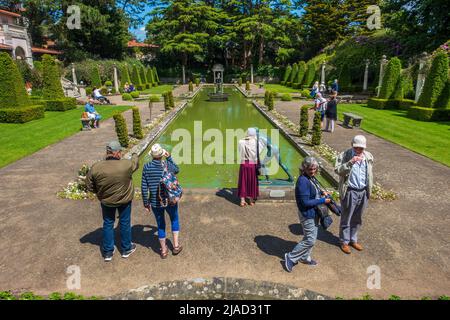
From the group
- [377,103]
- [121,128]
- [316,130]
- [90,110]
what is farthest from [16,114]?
[377,103]

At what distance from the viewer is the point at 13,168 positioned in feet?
29.9

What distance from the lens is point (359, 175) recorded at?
469cm

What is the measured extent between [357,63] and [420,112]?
16.4 meters

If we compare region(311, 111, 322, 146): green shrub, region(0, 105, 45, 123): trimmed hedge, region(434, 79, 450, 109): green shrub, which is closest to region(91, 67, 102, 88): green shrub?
region(0, 105, 45, 123): trimmed hedge

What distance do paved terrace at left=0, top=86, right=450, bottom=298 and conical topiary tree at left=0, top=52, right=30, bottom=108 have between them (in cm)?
1025

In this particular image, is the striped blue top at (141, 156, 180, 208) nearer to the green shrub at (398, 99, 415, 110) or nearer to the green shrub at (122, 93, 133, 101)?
the green shrub at (398, 99, 415, 110)

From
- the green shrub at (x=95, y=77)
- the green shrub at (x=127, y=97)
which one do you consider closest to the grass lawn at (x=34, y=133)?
the green shrub at (x=127, y=97)

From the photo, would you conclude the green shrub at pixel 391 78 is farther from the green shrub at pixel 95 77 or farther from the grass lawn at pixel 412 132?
the green shrub at pixel 95 77

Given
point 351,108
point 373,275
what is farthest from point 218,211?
point 351,108

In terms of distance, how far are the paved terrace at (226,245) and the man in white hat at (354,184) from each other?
0.43 metres

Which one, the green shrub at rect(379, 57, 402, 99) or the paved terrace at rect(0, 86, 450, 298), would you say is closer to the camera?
the paved terrace at rect(0, 86, 450, 298)

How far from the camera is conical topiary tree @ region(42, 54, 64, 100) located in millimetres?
18659

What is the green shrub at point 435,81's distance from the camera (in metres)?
15.1

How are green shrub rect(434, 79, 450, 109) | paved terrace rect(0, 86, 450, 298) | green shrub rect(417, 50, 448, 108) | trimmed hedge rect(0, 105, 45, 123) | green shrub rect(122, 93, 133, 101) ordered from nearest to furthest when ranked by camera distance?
paved terrace rect(0, 86, 450, 298) < green shrub rect(417, 50, 448, 108) < green shrub rect(434, 79, 450, 109) < trimmed hedge rect(0, 105, 45, 123) < green shrub rect(122, 93, 133, 101)
